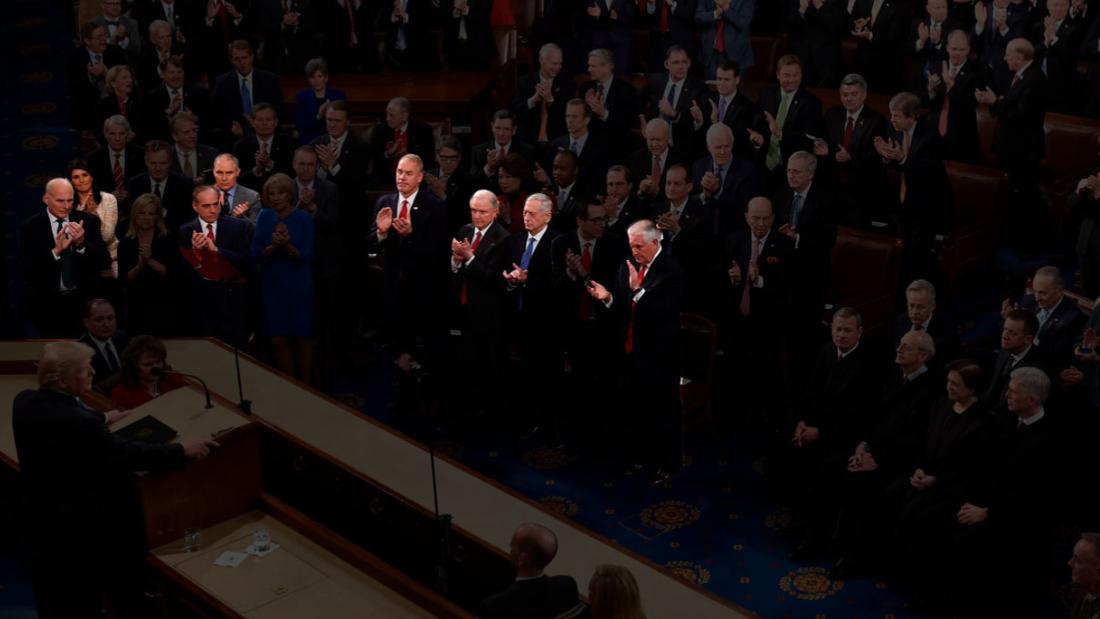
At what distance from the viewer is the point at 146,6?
10.3m

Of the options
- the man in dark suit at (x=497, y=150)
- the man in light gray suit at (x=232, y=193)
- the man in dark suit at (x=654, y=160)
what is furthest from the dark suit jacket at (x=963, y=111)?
the man in light gray suit at (x=232, y=193)

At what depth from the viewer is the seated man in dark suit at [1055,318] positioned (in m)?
6.72

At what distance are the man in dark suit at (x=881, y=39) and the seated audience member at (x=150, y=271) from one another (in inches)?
209

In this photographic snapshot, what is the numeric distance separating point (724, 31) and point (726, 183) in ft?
7.93

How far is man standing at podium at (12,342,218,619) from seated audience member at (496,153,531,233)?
120 inches

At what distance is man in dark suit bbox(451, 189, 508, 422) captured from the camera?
7469 mm

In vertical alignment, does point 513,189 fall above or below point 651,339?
above

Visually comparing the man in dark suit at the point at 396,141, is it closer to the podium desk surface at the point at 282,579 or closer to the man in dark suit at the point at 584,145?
the man in dark suit at the point at 584,145

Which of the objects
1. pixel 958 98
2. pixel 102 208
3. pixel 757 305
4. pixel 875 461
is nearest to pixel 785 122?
pixel 958 98

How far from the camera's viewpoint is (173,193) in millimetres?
8289

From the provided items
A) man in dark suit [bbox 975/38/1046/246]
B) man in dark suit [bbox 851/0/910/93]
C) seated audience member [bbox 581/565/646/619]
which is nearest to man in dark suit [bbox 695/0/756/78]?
man in dark suit [bbox 851/0/910/93]

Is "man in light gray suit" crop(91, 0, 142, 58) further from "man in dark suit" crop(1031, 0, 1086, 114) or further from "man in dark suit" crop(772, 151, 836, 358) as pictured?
"man in dark suit" crop(1031, 0, 1086, 114)

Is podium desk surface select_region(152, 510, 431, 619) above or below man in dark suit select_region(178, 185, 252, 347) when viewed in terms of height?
below

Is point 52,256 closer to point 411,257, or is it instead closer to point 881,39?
point 411,257
